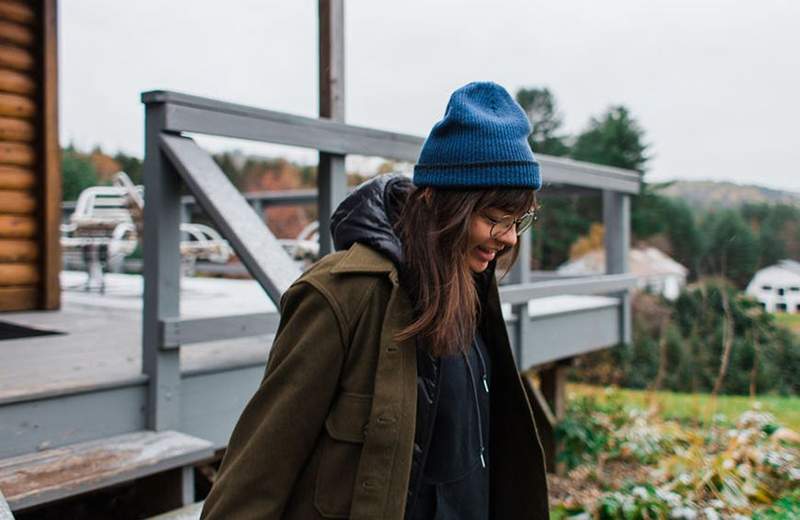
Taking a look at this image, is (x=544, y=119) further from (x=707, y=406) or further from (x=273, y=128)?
(x=273, y=128)

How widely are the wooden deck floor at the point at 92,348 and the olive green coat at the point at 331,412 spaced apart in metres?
1.22

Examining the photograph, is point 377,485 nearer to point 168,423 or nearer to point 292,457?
point 292,457

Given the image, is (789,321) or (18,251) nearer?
(18,251)

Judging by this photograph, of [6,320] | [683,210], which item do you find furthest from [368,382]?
[683,210]

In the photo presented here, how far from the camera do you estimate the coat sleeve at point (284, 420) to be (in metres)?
1.00

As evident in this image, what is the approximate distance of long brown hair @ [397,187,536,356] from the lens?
42.6 inches

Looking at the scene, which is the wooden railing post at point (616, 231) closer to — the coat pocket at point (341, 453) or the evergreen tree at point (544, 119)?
the coat pocket at point (341, 453)

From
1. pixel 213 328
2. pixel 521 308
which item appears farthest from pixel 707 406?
pixel 213 328

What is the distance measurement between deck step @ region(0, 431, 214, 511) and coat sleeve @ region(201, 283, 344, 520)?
2.91 feet

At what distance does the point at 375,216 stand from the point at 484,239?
0.17 meters

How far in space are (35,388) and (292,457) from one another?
4.32ft

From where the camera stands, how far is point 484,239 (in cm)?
113

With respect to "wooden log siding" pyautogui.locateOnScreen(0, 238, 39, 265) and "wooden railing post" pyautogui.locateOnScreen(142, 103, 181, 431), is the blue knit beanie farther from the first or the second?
"wooden log siding" pyautogui.locateOnScreen(0, 238, 39, 265)

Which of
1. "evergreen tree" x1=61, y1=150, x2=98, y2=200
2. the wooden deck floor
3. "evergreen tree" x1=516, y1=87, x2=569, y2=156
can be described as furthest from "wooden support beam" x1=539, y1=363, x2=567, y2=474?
"evergreen tree" x1=516, y1=87, x2=569, y2=156
